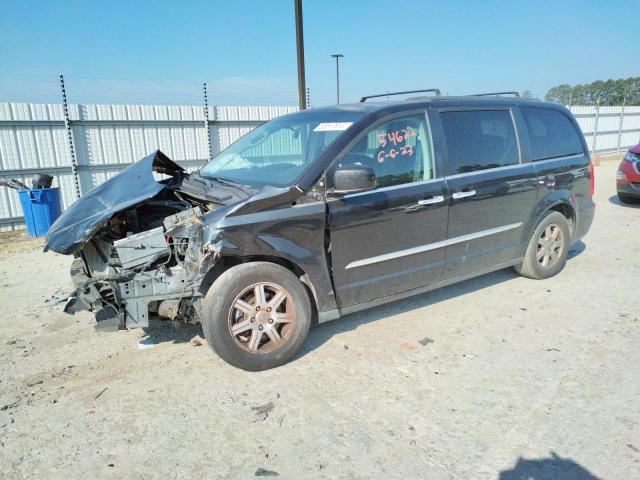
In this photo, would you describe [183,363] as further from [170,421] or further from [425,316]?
[425,316]

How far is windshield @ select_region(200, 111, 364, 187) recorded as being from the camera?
369 centimetres

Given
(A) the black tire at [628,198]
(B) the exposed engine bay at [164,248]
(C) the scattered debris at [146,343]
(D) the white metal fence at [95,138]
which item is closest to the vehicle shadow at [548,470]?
(B) the exposed engine bay at [164,248]

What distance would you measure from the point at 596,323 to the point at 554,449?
6.76 feet

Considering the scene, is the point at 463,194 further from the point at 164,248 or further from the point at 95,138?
the point at 95,138

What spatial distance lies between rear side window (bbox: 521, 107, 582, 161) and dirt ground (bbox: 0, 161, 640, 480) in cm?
157

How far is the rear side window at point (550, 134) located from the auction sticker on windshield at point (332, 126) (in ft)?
7.33

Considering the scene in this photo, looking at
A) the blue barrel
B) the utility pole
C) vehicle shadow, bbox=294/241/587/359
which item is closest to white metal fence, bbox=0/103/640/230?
the blue barrel

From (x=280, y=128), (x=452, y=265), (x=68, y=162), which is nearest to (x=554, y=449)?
(x=452, y=265)

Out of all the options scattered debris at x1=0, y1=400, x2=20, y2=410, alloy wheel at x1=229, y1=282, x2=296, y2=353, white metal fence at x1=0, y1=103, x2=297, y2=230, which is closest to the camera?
scattered debris at x1=0, y1=400, x2=20, y2=410

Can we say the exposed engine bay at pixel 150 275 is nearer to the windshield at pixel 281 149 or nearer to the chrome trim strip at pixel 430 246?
the windshield at pixel 281 149

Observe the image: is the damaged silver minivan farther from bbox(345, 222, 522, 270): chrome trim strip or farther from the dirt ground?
the dirt ground

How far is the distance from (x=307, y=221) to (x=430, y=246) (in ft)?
4.15

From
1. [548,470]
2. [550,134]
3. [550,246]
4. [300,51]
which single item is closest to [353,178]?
[548,470]

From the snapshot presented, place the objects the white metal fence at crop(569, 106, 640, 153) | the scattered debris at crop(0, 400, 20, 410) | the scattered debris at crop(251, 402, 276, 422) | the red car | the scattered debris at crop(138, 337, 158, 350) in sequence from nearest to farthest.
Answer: the scattered debris at crop(251, 402, 276, 422) → the scattered debris at crop(0, 400, 20, 410) → the scattered debris at crop(138, 337, 158, 350) → the red car → the white metal fence at crop(569, 106, 640, 153)
